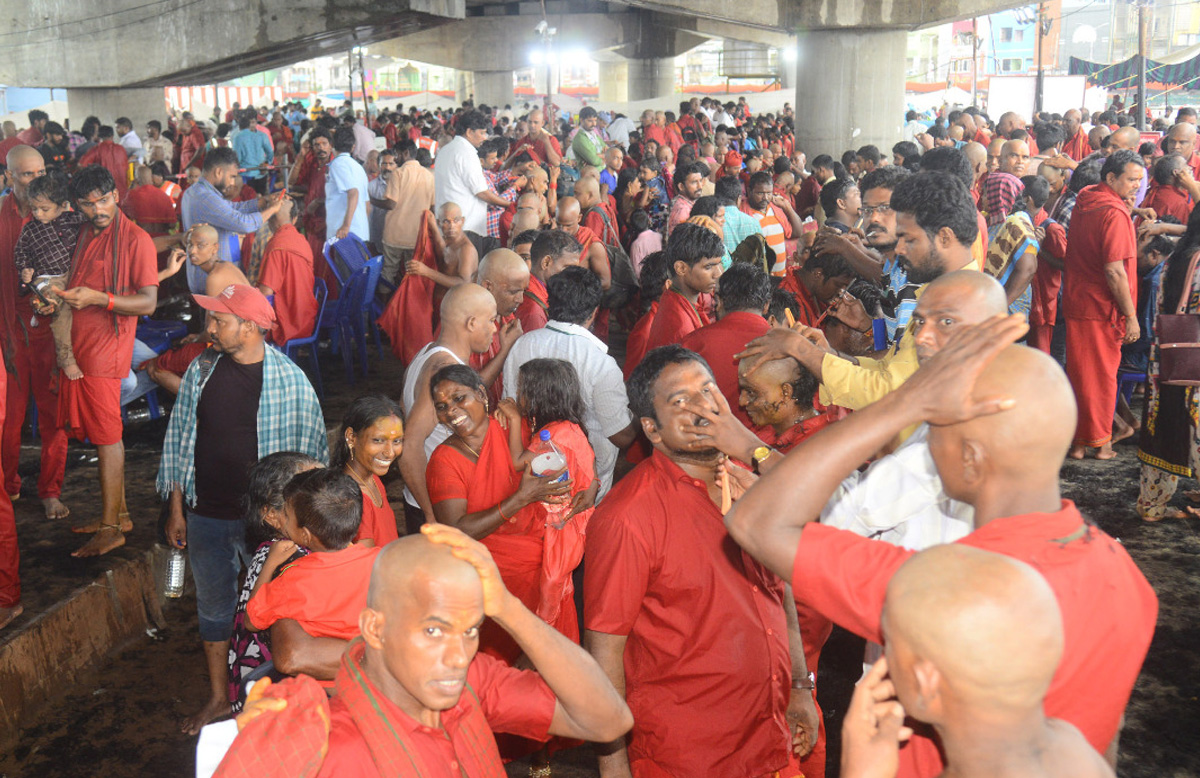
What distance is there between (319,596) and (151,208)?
23.3ft

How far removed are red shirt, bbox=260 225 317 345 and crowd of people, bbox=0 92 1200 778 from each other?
0.9 inches

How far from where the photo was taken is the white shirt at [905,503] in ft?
6.50

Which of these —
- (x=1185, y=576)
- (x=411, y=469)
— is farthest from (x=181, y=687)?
(x=1185, y=576)

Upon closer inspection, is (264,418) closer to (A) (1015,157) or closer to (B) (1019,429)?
(B) (1019,429)

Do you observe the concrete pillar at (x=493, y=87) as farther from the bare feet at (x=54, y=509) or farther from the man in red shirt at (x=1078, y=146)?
the bare feet at (x=54, y=509)

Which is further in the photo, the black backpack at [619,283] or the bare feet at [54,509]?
the black backpack at [619,283]

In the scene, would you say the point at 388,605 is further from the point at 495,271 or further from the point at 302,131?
the point at 302,131

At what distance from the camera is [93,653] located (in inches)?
164

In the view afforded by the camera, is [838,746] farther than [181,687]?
No

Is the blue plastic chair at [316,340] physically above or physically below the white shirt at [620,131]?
below

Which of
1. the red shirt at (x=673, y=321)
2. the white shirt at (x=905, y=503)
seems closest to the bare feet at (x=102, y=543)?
the red shirt at (x=673, y=321)

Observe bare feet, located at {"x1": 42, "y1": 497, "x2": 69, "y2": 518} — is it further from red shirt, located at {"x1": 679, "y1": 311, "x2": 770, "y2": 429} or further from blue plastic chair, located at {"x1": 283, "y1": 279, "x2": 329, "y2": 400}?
red shirt, located at {"x1": 679, "y1": 311, "x2": 770, "y2": 429}

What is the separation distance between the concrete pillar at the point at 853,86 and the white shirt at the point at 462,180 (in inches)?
360

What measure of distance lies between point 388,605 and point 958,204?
2.66 metres
